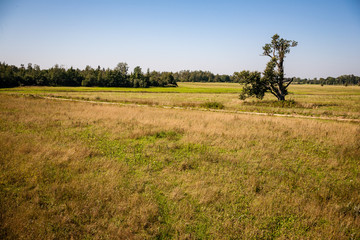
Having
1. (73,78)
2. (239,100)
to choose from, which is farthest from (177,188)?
(73,78)

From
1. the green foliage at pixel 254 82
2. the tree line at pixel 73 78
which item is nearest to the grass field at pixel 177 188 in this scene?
the green foliage at pixel 254 82

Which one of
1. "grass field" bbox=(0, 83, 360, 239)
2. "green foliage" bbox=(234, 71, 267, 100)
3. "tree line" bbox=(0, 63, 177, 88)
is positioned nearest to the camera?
"grass field" bbox=(0, 83, 360, 239)

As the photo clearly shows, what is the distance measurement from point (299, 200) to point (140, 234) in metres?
5.23

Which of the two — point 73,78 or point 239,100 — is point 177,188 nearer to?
point 239,100

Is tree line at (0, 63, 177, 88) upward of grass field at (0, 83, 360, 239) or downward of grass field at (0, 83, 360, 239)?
upward

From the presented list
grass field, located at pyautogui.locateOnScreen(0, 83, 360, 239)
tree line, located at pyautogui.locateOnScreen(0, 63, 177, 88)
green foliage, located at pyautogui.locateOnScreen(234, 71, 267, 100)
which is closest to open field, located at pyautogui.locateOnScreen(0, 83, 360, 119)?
green foliage, located at pyautogui.locateOnScreen(234, 71, 267, 100)

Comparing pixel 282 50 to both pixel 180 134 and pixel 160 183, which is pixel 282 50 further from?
pixel 160 183

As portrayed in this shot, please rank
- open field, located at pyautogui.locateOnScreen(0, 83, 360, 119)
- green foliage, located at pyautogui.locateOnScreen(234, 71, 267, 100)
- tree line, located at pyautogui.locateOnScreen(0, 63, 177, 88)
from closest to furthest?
open field, located at pyautogui.locateOnScreen(0, 83, 360, 119), green foliage, located at pyautogui.locateOnScreen(234, 71, 267, 100), tree line, located at pyautogui.locateOnScreen(0, 63, 177, 88)

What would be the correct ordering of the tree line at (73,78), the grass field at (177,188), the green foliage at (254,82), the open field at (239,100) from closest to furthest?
the grass field at (177,188)
the open field at (239,100)
the green foliage at (254,82)
the tree line at (73,78)

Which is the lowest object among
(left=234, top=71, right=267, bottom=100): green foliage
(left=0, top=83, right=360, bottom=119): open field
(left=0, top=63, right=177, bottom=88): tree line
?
(left=0, top=83, right=360, bottom=119): open field

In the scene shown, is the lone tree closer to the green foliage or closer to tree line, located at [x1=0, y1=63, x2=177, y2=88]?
the green foliage

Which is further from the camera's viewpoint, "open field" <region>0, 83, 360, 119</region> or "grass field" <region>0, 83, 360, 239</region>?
"open field" <region>0, 83, 360, 119</region>

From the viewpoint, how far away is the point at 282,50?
1416 inches

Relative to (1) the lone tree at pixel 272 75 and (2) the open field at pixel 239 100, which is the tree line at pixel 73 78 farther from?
(1) the lone tree at pixel 272 75
